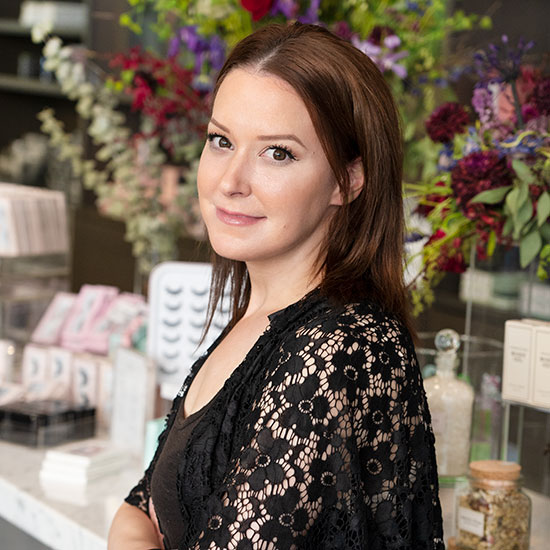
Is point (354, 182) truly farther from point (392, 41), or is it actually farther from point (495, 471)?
point (392, 41)

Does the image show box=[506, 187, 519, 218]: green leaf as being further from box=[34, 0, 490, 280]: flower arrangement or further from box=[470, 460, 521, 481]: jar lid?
box=[34, 0, 490, 280]: flower arrangement

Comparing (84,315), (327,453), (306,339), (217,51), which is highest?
(217,51)

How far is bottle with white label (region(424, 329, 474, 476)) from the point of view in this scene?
5.00 feet

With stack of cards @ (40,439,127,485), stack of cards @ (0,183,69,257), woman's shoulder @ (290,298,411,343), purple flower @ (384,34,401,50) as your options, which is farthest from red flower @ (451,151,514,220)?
stack of cards @ (0,183,69,257)

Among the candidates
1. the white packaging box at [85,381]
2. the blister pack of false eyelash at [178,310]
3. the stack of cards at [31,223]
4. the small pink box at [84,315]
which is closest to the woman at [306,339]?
the blister pack of false eyelash at [178,310]

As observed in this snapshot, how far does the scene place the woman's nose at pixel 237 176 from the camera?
3.69 feet

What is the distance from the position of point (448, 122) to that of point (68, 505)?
38.4 inches

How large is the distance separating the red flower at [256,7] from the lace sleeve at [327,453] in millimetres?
1267

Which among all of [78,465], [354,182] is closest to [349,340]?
[354,182]

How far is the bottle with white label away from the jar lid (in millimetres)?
78

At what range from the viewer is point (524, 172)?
1.42m

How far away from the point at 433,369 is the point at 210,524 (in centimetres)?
76

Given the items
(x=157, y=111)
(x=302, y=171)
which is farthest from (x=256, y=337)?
(x=157, y=111)

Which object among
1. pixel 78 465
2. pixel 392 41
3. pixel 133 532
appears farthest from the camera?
pixel 392 41
